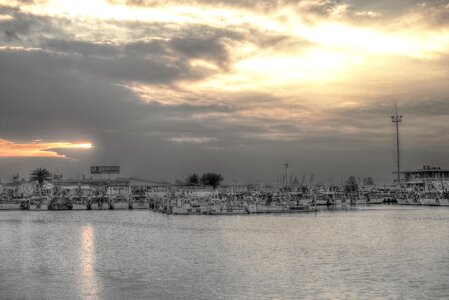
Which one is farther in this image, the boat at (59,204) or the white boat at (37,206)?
the white boat at (37,206)

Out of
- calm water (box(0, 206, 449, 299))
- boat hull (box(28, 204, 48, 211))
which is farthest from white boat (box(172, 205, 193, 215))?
calm water (box(0, 206, 449, 299))

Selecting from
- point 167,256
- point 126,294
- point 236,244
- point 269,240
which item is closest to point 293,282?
point 126,294

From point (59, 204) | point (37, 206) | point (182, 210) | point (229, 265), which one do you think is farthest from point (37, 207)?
point (229, 265)

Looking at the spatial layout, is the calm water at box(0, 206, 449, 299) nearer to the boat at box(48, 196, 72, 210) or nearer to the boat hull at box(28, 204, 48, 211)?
the boat at box(48, 196, 72, 210)

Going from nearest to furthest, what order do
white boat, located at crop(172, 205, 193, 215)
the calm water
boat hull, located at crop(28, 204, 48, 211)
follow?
the calm water
white boat, located at crop(172, 205, 193, 215)
boat hull, located at crop(28, 204, 48, 211)

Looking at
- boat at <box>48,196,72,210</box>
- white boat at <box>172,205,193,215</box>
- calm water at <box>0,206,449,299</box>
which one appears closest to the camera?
calm water at <box>0,206,449,299</box>

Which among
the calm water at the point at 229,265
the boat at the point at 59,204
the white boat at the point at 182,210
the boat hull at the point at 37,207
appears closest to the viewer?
the calm water at the point at 229,265

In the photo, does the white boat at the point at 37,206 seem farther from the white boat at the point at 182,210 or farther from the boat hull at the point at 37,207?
the white boat at the point at 182,210

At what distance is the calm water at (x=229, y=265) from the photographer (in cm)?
3638

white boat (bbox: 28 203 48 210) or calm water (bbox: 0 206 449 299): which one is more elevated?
white boat (bbox: 28 203 48 210)

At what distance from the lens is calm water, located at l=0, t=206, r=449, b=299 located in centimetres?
3638

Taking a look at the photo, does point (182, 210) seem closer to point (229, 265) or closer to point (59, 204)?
point (59, 204)

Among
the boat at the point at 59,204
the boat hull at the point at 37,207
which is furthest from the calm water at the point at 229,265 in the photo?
the boat hull at the point at 37,207

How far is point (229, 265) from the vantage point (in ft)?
159
